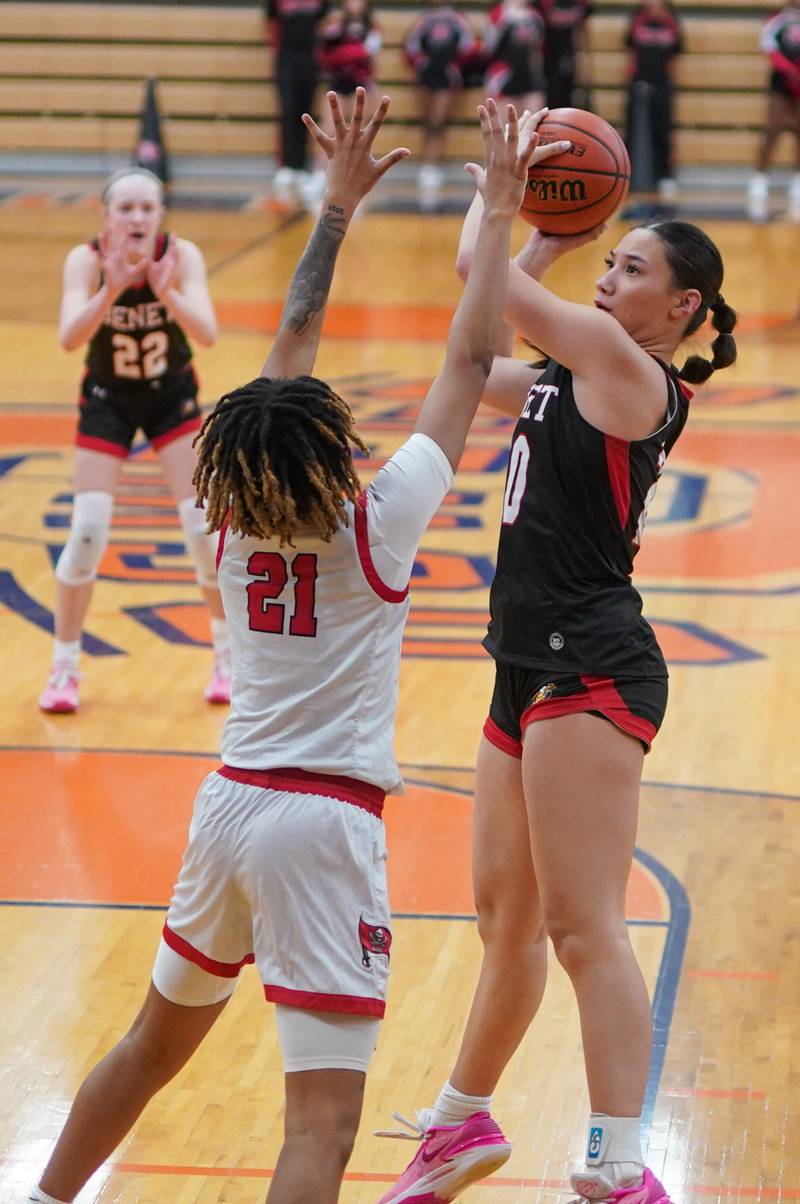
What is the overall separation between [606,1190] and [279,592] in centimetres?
131

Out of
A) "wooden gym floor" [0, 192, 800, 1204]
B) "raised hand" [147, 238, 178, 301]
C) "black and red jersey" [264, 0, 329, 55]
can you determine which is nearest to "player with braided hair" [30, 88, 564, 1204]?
"wooden gym floor" [0, 192, 800, 1204]

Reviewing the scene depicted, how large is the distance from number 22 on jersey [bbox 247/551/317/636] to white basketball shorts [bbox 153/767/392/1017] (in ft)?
0.81

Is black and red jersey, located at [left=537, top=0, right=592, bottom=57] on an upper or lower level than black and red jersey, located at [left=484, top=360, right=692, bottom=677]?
upper

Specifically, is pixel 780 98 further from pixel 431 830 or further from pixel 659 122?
pixel 431 830

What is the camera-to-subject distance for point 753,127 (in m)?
20.4

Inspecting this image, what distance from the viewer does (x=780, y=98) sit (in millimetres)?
18438

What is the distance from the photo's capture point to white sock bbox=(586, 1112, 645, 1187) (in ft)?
11.5

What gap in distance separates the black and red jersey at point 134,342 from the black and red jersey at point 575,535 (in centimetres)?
334

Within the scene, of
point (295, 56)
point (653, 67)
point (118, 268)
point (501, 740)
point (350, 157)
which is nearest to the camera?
point (350, 157)

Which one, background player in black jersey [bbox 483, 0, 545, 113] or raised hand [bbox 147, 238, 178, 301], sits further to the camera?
background player in black jersey [bbox 483, 0, 545, 113]

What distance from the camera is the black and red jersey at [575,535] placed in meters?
3.60

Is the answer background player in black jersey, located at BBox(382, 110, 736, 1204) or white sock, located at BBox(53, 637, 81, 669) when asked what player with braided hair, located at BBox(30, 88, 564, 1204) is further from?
white sock, located at BBox(53, 637, 81, 669)

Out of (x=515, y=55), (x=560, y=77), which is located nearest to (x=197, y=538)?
(x=515, y=55)

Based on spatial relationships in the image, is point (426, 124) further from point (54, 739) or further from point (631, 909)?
point (631, 909)
